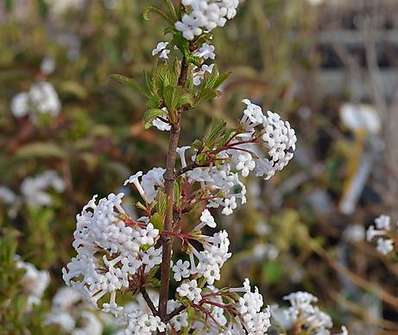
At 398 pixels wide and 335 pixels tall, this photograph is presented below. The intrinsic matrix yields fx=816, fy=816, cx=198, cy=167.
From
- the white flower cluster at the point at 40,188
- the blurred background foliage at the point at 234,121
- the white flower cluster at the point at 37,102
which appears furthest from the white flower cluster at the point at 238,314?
the white flower cluster at the point at 37,102

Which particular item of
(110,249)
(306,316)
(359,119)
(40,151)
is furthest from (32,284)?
(359,119)

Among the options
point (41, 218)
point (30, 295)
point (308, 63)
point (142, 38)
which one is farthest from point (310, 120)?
point (30, 295)

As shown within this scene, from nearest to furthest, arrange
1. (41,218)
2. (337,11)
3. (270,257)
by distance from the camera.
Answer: (41,218) → (270,257) → (337,11)

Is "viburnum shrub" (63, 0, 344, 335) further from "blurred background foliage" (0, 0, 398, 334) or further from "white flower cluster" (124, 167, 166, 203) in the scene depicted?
"blurred background foliage" (0, 0, 398, 334)

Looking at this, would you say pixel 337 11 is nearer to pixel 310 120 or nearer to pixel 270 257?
pixel 310 120

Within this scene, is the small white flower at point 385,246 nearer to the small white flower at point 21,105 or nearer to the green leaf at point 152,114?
the green leaf at point 152,114

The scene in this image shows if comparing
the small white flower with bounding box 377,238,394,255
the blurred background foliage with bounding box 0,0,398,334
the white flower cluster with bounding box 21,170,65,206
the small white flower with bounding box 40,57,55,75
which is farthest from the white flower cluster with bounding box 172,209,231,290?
the small white flower with bounding box 40,57,55,75

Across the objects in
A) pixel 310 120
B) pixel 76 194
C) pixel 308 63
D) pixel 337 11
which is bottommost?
pixel 76 194
